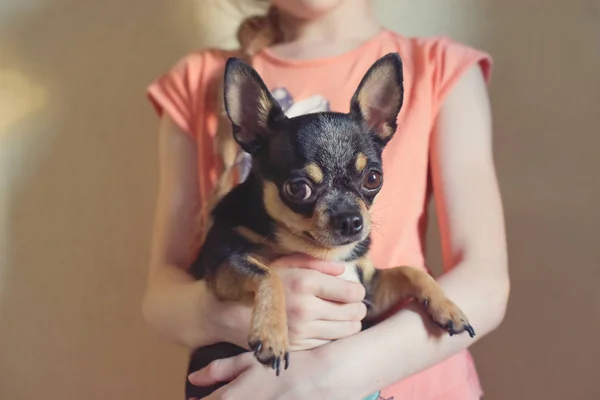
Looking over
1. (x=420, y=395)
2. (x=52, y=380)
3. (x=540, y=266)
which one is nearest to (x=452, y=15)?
(x=540, y=266)

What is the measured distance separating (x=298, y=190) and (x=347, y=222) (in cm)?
8

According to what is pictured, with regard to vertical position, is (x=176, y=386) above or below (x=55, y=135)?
below

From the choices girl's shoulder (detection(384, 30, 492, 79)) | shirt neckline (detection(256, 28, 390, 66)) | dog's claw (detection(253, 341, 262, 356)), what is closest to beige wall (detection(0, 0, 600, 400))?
girl's shoulder (detection(384, 30, 492, 79))

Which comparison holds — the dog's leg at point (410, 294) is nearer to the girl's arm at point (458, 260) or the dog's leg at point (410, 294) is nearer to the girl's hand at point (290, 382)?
the girl's arm at point (458, 260)

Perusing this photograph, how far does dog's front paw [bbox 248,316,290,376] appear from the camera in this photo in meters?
0.74

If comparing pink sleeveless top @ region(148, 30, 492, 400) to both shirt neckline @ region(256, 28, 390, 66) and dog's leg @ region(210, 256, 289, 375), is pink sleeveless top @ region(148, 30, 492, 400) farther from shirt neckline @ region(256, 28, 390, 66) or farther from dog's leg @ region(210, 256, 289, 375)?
dog's leg @ region(210, 256, 289, 375)

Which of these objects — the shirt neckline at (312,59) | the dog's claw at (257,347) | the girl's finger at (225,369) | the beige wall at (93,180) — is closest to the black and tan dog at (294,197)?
the dog's claw at (257,347)

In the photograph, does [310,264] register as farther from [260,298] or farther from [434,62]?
[434,62]

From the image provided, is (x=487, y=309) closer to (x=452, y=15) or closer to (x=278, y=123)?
(x=278, y=123)

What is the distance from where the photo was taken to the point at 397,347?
3.01ft

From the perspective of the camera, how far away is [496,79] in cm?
144

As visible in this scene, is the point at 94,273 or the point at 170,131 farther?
the point at 94,273

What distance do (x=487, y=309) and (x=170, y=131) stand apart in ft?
2.59

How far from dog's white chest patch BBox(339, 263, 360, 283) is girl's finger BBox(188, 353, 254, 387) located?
0.21 metres
